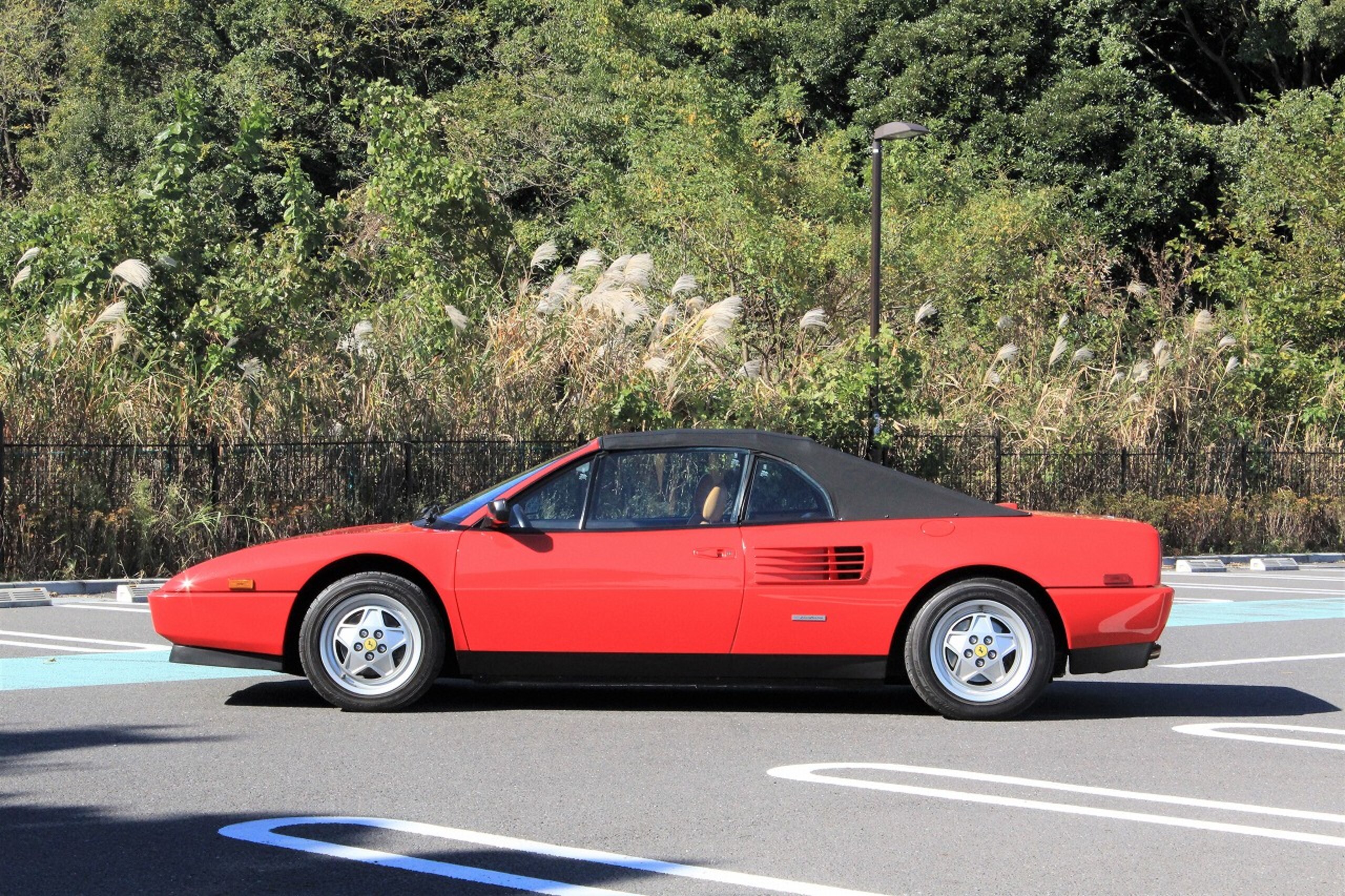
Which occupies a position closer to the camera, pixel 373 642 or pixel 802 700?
pixel 373 642

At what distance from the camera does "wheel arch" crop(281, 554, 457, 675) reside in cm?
814

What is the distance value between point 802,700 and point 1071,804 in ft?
9.28

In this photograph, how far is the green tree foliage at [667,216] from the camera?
18.8 m

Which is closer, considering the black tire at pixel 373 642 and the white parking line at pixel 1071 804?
the white parking line at pixel 1071 804

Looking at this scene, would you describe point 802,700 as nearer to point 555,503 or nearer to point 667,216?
point 555,503

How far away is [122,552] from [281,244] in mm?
5770

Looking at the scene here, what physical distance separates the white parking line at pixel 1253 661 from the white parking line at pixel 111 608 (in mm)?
8937

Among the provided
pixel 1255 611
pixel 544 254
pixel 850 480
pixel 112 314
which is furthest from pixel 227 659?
pixel 544 254

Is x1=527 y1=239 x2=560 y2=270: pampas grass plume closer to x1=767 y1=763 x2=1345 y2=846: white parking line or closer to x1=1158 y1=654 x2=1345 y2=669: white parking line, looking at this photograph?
x1=1158 y1=654 x2=1345 y2=669: white parking line

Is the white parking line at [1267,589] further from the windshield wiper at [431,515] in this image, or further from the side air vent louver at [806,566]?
the windshield wiper at [431,515]

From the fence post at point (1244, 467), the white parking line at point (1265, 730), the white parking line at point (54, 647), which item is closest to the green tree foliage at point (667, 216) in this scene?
the fence post at point (1244, 467)

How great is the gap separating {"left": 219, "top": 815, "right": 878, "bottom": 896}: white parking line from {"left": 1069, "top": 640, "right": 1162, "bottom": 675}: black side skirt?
362 centimetres

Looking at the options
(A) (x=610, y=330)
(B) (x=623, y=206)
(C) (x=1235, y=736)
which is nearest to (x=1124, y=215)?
(B) (x=623, y=206)

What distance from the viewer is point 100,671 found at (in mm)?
9750
